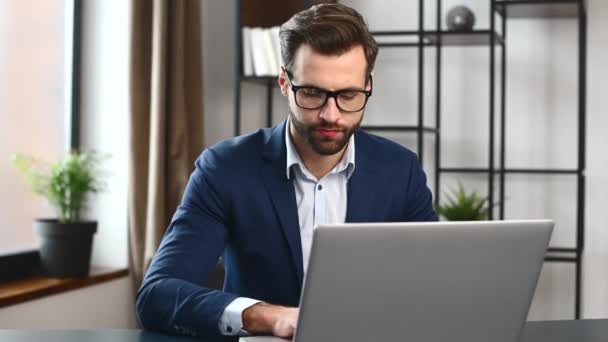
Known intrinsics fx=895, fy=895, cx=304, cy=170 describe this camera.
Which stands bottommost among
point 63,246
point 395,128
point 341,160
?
point 63,246

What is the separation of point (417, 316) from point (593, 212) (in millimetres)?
2649

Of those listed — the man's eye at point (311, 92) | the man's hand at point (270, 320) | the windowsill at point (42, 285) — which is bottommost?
the windowsill at point (42, 285)

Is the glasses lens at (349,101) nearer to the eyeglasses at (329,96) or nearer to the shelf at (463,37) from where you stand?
the eyeglasses at (329,96)

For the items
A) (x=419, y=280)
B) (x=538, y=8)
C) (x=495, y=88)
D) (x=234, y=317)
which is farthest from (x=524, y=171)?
(x=419, y=280)

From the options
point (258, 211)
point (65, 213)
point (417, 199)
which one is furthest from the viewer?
point (65, 213)

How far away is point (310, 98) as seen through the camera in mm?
1701

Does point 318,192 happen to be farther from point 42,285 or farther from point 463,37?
point 463,37

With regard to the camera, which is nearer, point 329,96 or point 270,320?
point 270,320

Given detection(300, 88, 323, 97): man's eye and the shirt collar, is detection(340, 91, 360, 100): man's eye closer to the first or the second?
detection(300, 88, 323, 97): man's eye

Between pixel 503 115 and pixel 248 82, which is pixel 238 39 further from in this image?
pixel 503 115

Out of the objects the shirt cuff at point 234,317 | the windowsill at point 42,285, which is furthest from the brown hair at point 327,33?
the windowsill at point 42,285

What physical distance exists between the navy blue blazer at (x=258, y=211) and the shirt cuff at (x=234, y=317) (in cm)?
18

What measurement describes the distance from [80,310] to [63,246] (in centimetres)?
26

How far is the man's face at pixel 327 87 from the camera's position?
1.68 metres
